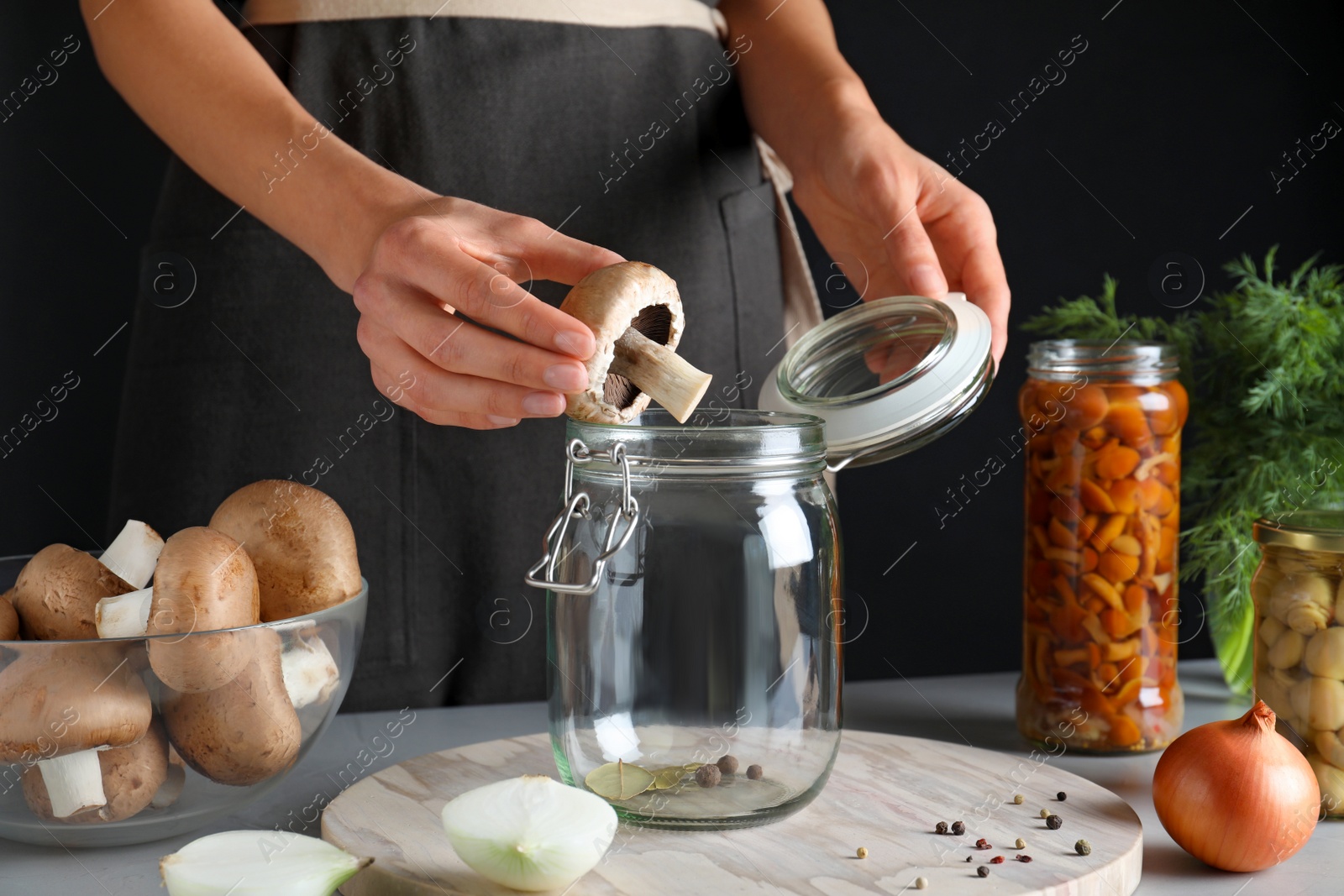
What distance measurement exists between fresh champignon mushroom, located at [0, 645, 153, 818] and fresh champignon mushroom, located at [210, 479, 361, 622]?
11 centimetres

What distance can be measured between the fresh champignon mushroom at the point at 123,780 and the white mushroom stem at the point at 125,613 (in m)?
0.06

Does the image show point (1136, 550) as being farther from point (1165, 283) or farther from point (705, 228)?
point (1165, 283)

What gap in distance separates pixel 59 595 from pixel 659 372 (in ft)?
Answer: 1.26

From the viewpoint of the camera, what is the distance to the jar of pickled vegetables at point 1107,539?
89cm

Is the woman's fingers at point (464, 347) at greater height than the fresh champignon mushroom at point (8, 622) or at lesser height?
greater

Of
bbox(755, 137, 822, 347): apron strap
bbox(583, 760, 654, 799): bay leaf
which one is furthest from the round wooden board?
bbox(755, 137, 822, 347): apron strap

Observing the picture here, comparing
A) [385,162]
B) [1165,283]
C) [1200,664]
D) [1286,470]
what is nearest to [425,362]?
[385,162]

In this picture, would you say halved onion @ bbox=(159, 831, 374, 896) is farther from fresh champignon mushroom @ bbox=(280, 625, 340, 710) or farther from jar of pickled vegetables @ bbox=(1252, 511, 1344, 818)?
jar of pickled vegetables @ bbox=(1252, 511, 1344, 818)

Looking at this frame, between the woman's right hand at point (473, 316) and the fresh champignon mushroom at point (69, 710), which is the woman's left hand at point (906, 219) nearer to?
the woman's right hand at point (473, 316)

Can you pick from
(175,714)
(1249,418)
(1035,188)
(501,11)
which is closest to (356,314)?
(501,11)

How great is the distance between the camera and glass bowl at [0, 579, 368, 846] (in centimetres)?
64

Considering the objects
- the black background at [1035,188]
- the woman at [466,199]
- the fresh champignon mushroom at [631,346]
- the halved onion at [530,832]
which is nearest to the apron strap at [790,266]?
the woman at [466,199]

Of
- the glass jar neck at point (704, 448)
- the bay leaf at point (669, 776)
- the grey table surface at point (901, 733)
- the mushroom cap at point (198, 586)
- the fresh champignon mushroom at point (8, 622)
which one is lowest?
the grey table surface at point (901, 733)

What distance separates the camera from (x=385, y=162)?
1145mm
